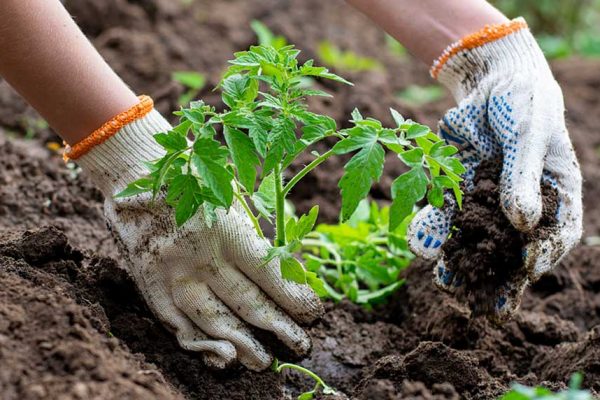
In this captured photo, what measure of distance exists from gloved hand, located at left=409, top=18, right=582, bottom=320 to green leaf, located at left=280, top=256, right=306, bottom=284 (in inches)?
16.4

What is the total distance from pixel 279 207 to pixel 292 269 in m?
0.18

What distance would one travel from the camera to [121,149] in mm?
2398

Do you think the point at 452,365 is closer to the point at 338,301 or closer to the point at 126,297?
the point at 338,301

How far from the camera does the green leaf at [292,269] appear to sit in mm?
2291

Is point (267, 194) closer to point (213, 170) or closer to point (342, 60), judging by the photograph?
point (213, 170)

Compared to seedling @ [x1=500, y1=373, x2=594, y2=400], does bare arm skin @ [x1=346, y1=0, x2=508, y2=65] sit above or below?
above

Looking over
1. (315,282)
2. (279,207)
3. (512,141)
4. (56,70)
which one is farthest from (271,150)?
(512,141)

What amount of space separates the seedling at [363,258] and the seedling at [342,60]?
93.8 inches

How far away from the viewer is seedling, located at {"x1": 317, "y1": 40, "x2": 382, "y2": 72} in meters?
5.54

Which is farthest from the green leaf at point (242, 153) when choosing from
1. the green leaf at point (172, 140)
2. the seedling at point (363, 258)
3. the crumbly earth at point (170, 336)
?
the seedling at point (363, 258)

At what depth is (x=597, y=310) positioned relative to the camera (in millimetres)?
3277

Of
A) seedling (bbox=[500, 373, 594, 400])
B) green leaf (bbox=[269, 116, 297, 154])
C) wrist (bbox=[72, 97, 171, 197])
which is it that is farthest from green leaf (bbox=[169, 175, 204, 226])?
seedling (bbox=[500, 373, 594, 400])

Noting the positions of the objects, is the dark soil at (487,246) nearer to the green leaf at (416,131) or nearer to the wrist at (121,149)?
the green leaf at (416,131)

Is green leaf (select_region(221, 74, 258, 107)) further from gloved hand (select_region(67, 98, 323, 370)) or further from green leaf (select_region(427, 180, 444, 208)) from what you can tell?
green leaf (select_region(427, 180, 444, 208))
